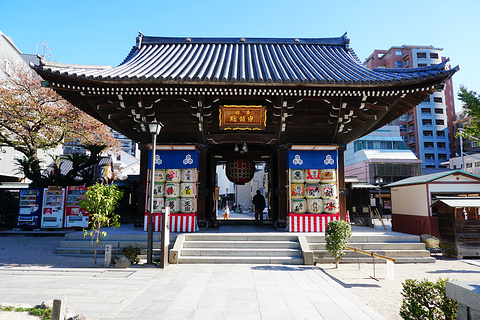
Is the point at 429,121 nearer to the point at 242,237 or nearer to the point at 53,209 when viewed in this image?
the point at 242,237

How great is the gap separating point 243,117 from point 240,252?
567 centimetres

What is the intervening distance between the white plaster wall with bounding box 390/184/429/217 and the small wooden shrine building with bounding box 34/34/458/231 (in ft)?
11.9

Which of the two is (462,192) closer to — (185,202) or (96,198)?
(185,202)

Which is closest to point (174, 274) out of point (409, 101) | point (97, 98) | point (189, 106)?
point (189, 106)

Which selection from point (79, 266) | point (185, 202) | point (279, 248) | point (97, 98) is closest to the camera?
point (79, 266)

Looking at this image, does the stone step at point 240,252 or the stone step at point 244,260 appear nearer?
the stone step at point 244,260

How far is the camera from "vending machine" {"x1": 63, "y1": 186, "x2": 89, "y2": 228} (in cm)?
1644

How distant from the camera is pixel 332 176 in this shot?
1259cm

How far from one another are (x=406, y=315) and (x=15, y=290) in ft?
25.6

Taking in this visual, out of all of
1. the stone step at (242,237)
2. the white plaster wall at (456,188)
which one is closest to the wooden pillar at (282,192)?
the stone step at (242,237)

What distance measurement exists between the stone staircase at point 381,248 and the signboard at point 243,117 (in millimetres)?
5174

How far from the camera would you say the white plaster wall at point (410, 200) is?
42.6ft

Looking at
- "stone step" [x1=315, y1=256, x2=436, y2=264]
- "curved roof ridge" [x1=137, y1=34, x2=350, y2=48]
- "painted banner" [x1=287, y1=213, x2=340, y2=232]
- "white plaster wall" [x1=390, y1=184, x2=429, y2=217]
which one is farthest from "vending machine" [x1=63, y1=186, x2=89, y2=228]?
"white plaster wall" [x1=390, y1=184, x2=429, y2=217]

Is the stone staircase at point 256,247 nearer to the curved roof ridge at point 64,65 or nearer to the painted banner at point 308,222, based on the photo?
the painted banner at point 308,222
